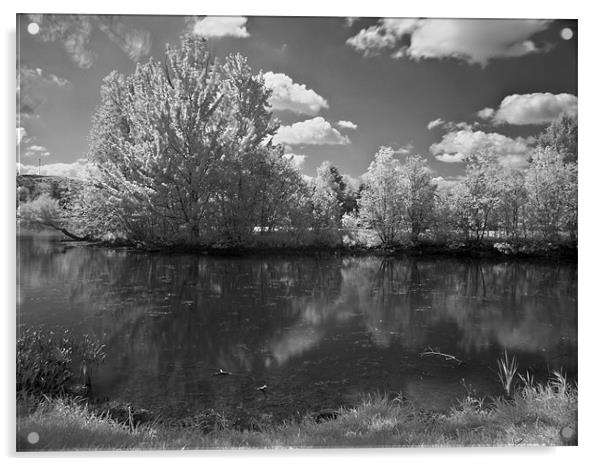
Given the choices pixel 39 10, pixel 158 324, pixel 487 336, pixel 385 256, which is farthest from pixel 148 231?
pixel 487 336

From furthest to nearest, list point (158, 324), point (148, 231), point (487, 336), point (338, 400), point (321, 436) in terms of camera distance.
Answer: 1. point (148, 231)
2. point (158, 324)
3. point (487, 336)
4. point (338, 400)
5. point (321, 436)

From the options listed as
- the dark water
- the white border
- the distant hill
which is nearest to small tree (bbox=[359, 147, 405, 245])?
the dark water

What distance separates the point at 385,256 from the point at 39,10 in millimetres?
4096

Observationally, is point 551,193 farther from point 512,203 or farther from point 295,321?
point 295,321

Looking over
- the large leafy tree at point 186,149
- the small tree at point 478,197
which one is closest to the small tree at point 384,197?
the small tree at point 478,197

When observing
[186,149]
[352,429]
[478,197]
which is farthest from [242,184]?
[352,429]

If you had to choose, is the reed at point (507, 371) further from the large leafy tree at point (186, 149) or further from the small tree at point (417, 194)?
the large leafy tree at point (186, 149)

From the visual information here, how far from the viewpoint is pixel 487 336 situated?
3.77 m

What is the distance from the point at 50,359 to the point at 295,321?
7.17ft

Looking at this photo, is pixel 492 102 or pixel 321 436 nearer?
pixel 321 436

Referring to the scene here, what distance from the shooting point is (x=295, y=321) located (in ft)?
13.9

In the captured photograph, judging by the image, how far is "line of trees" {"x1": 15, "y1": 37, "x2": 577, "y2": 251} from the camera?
3.97m
